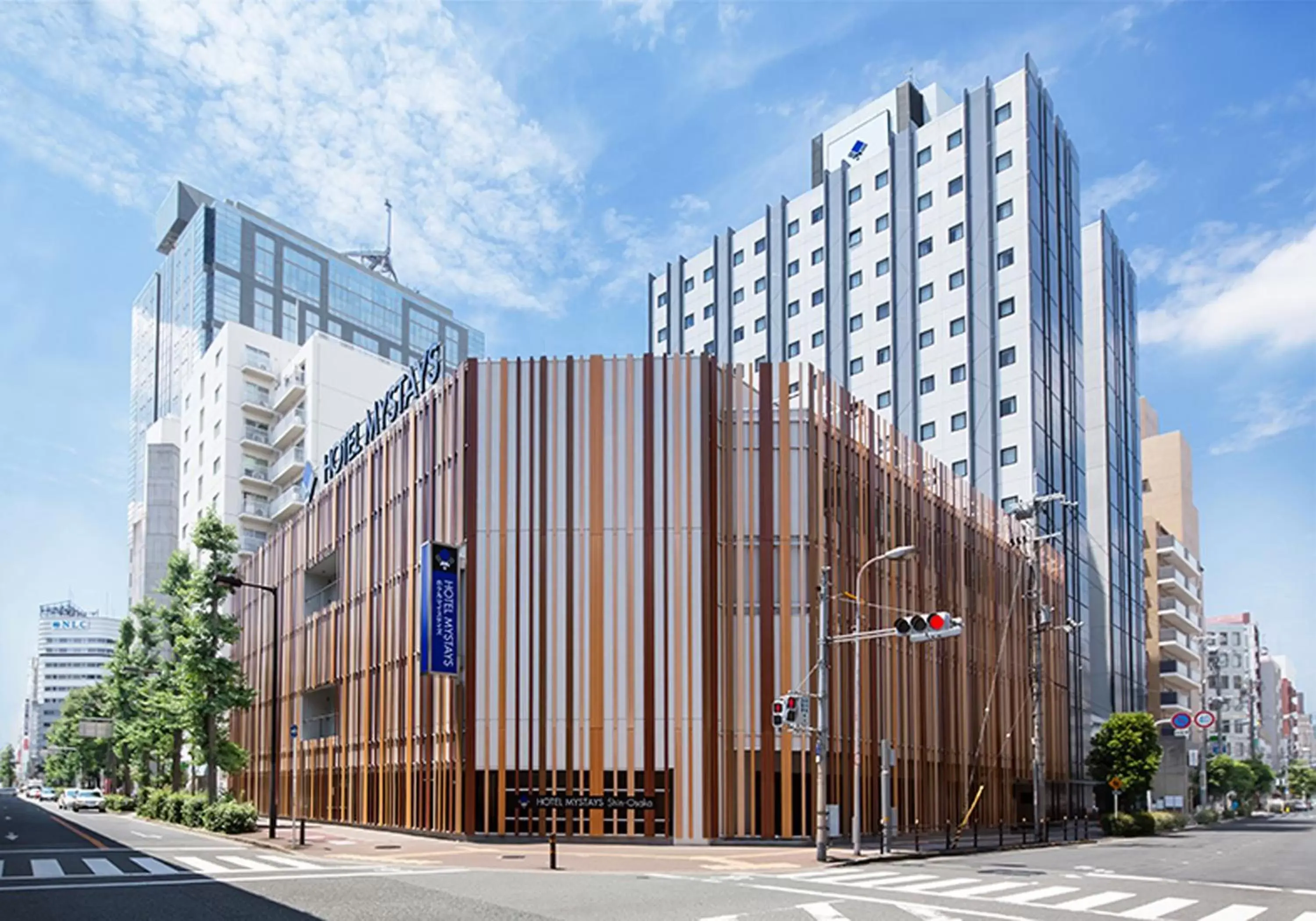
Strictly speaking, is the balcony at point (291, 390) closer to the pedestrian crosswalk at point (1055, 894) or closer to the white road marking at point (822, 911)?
the pedestrian crosswalk at point (1055, 894)

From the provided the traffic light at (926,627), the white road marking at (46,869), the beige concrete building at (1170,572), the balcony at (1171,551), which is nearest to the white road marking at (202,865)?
the white road marking at (46,869)

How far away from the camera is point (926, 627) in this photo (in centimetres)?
3038

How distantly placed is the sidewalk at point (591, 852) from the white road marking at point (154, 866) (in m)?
4.34

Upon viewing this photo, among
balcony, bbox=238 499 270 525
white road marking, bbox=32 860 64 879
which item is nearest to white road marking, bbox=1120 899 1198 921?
white road marking, bbox=32 860 64 879

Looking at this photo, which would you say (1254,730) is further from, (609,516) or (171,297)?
(171,297)

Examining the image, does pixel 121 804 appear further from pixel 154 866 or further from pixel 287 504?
pixel 154 866

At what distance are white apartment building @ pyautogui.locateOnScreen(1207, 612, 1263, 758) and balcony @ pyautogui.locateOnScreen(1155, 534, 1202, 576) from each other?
30.5 m

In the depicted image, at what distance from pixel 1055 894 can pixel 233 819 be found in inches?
1176

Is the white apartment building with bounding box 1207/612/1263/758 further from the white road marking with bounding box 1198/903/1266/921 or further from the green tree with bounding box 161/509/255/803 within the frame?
the white road marking with bounding box 1198/903/1266/921

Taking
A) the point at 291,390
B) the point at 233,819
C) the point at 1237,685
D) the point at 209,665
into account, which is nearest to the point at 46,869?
the point at 233,819

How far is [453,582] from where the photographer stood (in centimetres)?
3975

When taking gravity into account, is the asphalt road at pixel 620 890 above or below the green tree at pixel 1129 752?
above

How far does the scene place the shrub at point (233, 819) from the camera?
42344 mm

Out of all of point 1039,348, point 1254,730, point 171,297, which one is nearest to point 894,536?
point 1039,348
